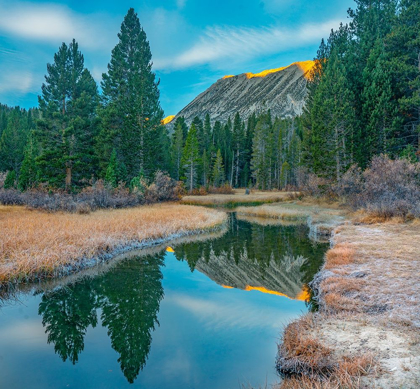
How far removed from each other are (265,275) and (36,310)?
7.93m

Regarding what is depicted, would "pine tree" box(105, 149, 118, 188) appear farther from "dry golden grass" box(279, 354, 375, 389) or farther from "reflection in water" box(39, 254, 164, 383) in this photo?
"dry golden grass" box(279, 354, 375, 389)

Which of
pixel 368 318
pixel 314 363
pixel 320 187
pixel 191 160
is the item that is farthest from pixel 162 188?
pixel 314 363

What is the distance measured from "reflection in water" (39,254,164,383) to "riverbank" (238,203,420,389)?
10.2 feet

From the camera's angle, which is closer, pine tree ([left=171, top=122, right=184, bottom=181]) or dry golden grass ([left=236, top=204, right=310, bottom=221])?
dry golden grass ([left=236, top=204, right=310, bottom=221])

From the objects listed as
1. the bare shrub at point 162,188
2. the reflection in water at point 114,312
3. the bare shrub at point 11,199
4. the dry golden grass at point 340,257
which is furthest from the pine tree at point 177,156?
the dry golden grass at point 340,257

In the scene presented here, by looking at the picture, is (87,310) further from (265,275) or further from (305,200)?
(305,200)

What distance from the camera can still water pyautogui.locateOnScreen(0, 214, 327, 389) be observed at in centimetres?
572

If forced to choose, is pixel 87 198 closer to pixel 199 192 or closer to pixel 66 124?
pixel 66 124

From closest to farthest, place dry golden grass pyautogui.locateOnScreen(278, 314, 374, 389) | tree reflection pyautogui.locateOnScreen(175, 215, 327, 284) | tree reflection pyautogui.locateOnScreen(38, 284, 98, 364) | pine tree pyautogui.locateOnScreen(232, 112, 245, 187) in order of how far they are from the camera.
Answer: dry golden grass pyautogui.locateOnScreen(278, 314, 374, 389)
tree reflection pyautogui.locateOnScreen(38, 284, 98, 364)
tree reflection pyautogui.locateOnScreen(175, 215, 327, 284)
pine tree pyautogui.locateOnScreen(232, 112, 245, 187)

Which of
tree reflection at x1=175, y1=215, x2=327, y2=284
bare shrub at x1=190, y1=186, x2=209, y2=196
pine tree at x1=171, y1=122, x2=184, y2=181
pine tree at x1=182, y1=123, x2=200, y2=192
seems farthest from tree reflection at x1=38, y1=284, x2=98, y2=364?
pine tree at x1=171, y1=122, x2=184, y2=181

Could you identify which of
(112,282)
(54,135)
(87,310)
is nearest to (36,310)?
(87,310)

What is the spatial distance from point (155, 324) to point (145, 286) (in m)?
2.90

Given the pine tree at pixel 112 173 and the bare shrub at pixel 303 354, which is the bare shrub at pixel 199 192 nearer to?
the pine tree at pixel 112 173

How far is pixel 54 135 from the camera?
30219mm
